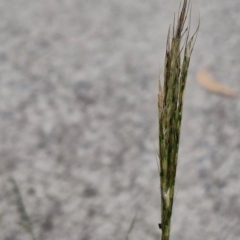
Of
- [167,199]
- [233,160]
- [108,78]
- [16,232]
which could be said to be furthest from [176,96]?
[108,78]

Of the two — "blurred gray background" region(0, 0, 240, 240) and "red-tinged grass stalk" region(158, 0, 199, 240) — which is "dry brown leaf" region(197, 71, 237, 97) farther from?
"red-tinged grass stalk" region(158, 0, 199, 240)

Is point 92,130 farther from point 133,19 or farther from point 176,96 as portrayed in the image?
point 176,96

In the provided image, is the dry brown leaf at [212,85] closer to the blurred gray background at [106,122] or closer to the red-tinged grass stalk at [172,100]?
A: the blurred gray background at [106,122]

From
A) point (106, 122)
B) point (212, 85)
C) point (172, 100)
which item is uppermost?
point (212, 85)

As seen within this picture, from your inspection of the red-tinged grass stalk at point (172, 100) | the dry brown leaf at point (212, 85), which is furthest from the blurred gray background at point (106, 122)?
the red-tinged grass stalk at point (172, 100)

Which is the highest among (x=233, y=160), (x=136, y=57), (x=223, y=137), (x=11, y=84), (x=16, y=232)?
(x=136, y=57)

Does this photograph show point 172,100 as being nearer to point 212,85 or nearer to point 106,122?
point 106,122

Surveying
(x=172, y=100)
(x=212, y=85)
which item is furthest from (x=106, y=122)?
(x=172, y=100)
